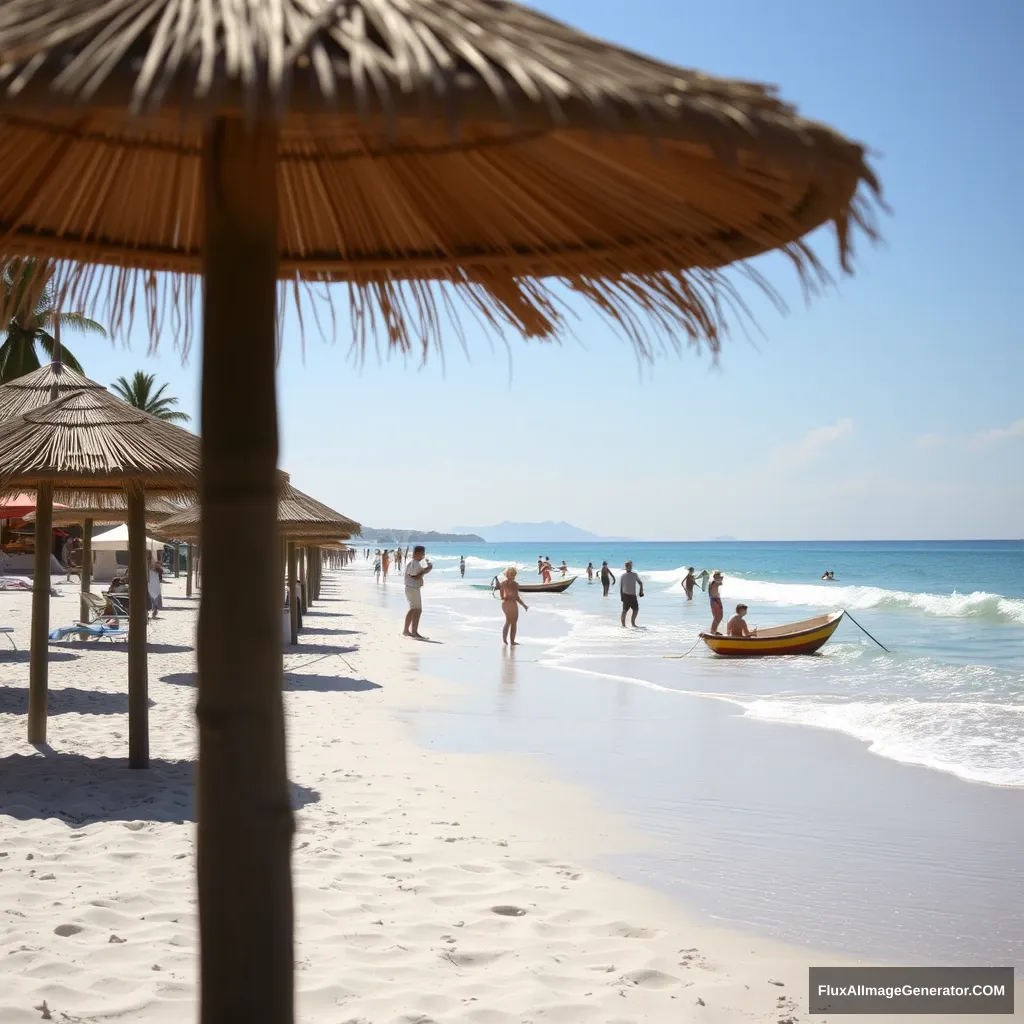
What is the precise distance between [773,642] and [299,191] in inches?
643

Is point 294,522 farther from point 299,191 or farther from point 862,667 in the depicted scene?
point 299,191

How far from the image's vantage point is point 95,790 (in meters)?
6.63

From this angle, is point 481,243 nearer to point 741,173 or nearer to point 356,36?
point 741,173

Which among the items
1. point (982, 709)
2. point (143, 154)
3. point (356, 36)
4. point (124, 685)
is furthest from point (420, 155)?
point (982, 709)

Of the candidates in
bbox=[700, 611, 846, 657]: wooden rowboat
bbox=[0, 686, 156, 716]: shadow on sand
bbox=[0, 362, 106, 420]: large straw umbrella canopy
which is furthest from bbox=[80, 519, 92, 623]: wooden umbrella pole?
bbox=[700, 611, 846, 657]: wooden rowboat

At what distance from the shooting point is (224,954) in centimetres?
182

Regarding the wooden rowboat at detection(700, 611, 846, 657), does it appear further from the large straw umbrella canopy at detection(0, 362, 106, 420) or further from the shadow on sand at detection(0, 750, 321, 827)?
the shadow on sand at detection(0, 750, 321, 827)

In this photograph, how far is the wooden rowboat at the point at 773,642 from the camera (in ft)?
59.0

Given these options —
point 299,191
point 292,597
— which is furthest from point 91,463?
point 292,597

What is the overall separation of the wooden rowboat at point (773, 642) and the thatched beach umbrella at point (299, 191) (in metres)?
15.7

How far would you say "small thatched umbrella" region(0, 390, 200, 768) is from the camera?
7.16m

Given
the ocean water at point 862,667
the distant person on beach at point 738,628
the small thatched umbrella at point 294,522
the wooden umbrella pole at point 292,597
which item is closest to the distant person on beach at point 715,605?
the ocean water at point 862,667

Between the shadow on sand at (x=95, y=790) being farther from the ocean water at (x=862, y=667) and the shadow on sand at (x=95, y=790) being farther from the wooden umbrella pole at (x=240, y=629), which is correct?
the ocean water at (x=862, y=667)

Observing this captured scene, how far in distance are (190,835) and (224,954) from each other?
4.19 metres
